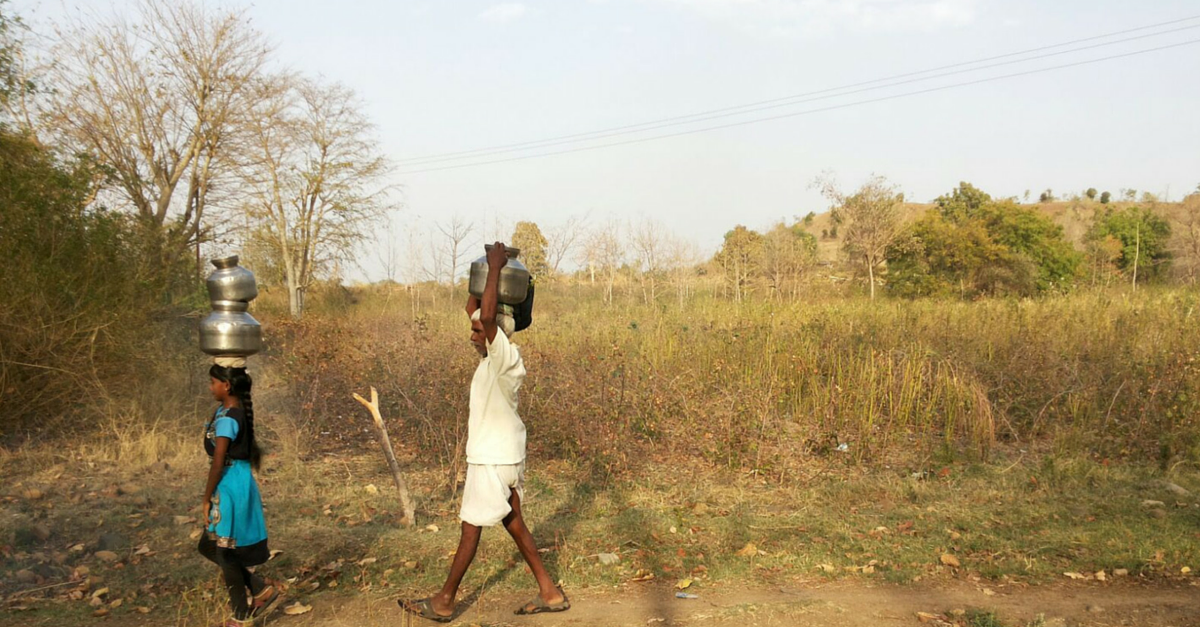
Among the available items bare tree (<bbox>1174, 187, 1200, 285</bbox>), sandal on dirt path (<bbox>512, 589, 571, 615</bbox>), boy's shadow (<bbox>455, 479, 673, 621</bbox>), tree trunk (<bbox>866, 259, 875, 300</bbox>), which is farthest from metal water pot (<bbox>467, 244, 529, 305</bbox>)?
bare tree (<bbox>1174, 187, 1200, 285</bbox>)

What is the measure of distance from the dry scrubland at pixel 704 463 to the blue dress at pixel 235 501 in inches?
18.6

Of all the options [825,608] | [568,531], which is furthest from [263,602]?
[825,608]

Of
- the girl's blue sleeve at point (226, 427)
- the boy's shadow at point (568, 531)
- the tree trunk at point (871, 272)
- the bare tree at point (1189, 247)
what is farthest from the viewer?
the tree trunk at point (871, 272)

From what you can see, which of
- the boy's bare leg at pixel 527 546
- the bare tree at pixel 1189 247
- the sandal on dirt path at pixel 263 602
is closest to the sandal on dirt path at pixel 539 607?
the boy's bare leg at pixel 527 546

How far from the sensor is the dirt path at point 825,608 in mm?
4070

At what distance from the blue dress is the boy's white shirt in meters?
1.07

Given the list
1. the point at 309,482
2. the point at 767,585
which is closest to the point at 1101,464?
the point at 767,585

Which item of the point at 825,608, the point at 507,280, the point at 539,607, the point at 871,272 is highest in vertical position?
the point at 871,272

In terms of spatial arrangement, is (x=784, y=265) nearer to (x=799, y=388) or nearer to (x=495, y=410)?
(x=799, y=388)

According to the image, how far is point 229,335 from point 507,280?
144cm

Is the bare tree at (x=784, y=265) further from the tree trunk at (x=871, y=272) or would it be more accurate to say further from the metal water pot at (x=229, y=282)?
the metal water pot at (x=229, y=282)

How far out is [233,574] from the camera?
3.82 m

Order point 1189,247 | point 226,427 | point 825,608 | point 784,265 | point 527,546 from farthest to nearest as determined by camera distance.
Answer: point 1189,247 < point 784,265 < point 825,608 < point 527,546 < point 226,427

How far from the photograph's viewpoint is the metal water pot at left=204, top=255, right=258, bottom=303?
4.15 m
